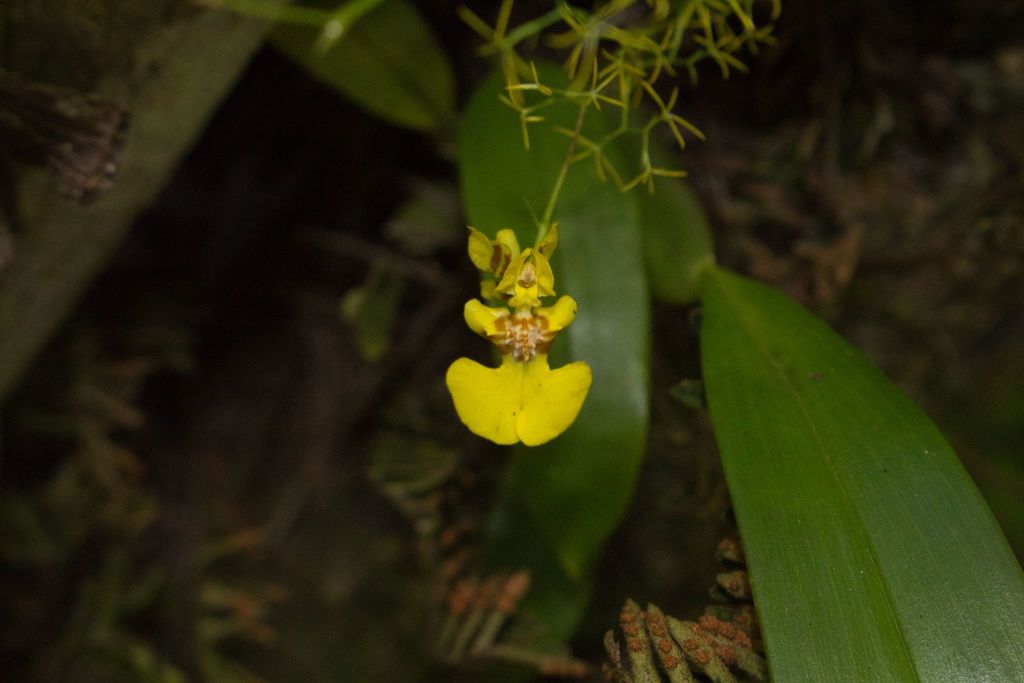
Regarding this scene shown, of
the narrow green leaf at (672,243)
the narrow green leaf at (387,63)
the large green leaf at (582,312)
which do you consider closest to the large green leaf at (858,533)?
the large green leaf at (582,312)

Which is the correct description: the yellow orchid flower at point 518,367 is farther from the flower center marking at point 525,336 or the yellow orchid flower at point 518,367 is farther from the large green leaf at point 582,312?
the large green leaf at point 582,312

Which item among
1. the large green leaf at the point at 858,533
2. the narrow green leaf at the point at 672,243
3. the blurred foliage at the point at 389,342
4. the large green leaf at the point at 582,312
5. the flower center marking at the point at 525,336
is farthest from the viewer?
the blurred foliage at the point at 389,342

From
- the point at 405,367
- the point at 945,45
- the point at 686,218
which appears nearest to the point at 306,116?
the point at 405,367

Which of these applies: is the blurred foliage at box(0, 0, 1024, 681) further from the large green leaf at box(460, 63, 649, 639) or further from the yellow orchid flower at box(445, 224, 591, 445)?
the yellow orchid flower at box(445, 224, 591, 445)

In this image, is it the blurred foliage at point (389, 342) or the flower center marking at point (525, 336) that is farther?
the blurred foliage at point (389, 342)

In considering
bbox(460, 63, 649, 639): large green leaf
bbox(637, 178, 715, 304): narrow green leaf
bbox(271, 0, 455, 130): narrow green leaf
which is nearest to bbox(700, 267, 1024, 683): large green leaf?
bbox(460, 63, 649, 639): large green leaf

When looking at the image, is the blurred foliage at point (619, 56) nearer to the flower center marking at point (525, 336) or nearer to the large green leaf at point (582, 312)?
the large green leaf at point (582, 312)

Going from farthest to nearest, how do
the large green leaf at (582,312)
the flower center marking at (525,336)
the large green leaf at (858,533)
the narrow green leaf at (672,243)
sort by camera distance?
the narrow green leaf at (672,243) → the large green leaf at (582,312) → the flower center marking at (525,336) → the large green leaf at (858,533)

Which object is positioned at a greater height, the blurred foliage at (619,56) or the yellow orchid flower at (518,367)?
the blurred foliage at (619,56)
